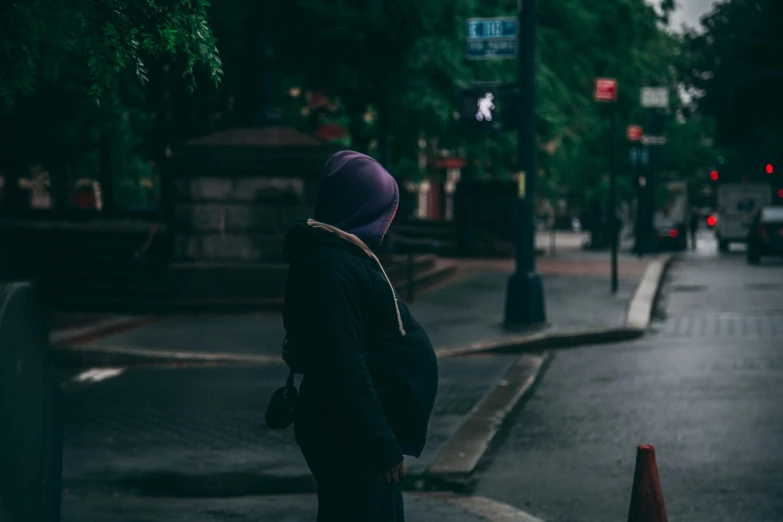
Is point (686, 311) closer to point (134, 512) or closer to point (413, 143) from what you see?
point (413, 143)

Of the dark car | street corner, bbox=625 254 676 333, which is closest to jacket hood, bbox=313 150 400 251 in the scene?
street corner, bbox=625 254 676 333

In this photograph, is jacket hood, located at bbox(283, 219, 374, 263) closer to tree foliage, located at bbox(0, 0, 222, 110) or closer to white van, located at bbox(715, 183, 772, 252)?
tree foliage, located at bbox(0, 0, 222, 110)

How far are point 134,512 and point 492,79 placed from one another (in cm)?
2091

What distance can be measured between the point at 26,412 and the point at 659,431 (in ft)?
19.2

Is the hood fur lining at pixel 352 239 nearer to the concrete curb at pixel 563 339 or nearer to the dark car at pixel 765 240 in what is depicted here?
the concrete curb at pixel 563 339

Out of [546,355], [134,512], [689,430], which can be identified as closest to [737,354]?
[546,355]

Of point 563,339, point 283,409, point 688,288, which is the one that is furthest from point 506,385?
point 688,288

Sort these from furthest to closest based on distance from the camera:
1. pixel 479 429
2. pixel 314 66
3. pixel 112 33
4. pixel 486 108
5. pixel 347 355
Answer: pixel 314 66 < pixel 486 108 < pixel 479 429 < pixel 112 33 < pixel 347 355

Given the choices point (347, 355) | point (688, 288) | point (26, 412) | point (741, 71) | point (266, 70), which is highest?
point (741, 71)

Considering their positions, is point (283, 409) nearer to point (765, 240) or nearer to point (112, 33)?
point (112, 33)

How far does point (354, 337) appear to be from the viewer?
12.8 ft

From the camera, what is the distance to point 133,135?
2422cm

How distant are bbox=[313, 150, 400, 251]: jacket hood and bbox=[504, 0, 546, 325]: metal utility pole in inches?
461

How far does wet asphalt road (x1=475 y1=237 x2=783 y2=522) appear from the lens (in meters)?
7.51
